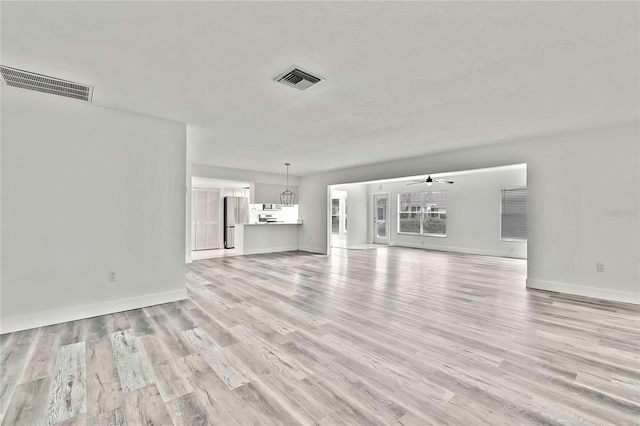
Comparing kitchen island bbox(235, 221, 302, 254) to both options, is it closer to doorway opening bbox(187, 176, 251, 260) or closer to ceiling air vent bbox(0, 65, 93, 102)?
doorway opening bbox(187, 176, 251, 260)

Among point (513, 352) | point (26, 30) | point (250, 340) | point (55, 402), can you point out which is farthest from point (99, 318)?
point (513, 352)

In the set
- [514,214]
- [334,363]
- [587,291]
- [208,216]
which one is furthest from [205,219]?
[587,291]

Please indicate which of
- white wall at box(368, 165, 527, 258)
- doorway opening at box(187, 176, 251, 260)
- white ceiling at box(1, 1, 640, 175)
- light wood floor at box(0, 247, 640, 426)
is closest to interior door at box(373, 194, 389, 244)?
white wall at box(368, 165, 527, 258)

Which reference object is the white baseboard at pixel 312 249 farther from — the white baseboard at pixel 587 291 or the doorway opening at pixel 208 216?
the white baseboard at pixel 587 291

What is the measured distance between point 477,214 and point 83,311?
954cm

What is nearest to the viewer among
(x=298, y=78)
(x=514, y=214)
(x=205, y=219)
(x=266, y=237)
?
(x=298, y=78)

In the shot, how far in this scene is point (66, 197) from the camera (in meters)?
3.31

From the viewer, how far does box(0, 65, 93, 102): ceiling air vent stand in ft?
8.68

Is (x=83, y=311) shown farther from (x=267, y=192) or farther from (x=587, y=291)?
(x=587, y=291)

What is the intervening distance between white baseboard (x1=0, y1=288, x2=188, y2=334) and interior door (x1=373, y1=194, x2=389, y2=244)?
8748 millimetres

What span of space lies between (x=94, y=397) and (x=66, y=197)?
2.39m

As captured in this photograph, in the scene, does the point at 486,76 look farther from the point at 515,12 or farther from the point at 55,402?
the point at 55,402

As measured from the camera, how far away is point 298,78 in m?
2.72

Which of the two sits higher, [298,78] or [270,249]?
[298,78]
